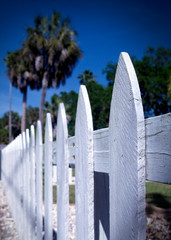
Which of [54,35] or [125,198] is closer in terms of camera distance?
[125,198]

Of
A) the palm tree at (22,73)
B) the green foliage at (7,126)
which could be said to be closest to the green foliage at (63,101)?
the palm tree at (22,73)

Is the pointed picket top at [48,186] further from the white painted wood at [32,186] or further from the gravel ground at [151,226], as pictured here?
the gravel ground at [151,226]

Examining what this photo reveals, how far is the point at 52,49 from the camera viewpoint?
16969mm

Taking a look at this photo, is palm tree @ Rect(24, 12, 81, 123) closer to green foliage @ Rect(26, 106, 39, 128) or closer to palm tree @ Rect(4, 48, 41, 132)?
palm tree @ Rect(4, 48, 41, 132)

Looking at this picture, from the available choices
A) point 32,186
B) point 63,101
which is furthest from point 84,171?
point 63,101

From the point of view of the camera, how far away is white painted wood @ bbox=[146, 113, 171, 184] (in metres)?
0.64

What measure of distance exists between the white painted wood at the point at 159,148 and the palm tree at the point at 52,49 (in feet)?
54.8

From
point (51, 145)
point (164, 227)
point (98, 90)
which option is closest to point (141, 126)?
point (51, 145)

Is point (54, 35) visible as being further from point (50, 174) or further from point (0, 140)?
point (0, 140)

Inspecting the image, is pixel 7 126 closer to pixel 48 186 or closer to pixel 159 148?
pixel 48 186

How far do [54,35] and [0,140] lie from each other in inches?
1086

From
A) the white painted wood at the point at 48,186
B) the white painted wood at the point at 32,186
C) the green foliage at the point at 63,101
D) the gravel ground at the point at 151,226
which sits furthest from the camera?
the green foliage at the point at 63,101

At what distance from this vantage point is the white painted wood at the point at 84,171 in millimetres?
1073

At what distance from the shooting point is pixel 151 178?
0.70 meters
